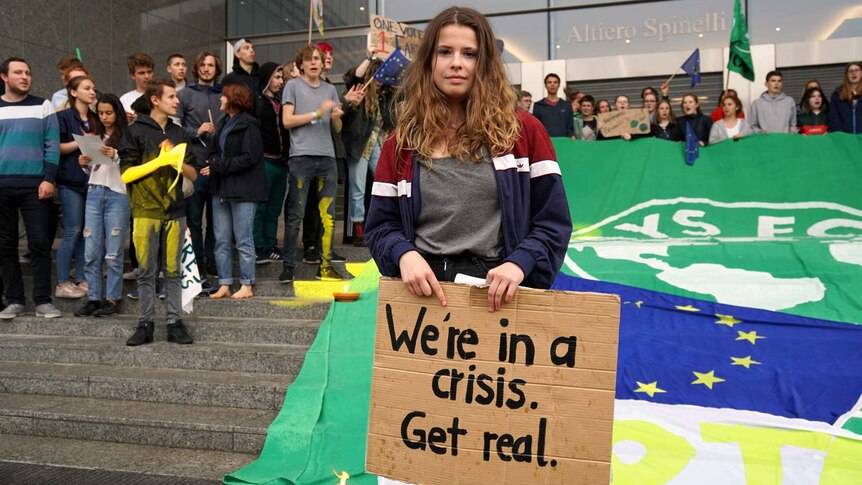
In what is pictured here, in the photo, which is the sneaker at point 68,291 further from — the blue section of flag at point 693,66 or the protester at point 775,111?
the blue section of flag at point 693,66

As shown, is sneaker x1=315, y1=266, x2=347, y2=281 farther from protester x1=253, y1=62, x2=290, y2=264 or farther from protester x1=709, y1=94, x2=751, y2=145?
protester x1=709, y1=94, x2=751, y2=145

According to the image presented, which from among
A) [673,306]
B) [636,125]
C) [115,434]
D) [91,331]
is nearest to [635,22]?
[636,125]

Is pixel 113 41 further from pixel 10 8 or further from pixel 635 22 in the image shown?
pixel 635 22

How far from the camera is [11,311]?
6.41 metres

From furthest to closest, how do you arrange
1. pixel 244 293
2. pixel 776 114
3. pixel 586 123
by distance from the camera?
pixel 586 123, pixel 776 114, pixel 244 293

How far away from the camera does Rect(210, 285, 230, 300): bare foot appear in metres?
6.35

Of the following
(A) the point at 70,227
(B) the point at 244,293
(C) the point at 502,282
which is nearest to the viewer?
(C) the point at 502,282

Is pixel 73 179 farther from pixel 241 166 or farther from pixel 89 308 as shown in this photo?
pixel 241 166

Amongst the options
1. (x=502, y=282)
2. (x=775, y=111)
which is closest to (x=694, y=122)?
(x=775, y=111)

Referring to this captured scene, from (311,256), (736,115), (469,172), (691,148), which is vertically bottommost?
(311,256)

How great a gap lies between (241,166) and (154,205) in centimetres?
93

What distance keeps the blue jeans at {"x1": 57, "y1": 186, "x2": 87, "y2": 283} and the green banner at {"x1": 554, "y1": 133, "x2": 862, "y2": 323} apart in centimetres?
422

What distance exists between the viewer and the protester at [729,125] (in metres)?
8.29

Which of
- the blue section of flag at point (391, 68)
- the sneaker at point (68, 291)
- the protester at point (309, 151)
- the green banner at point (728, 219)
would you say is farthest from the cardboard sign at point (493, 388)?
the sneaker at point (68, 291)
